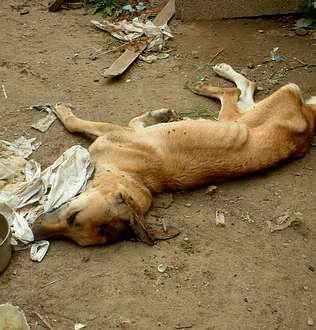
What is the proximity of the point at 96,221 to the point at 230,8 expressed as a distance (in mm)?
4415

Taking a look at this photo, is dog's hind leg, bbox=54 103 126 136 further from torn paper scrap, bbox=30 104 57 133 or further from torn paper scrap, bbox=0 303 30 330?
torn paper scrap, bbox=0 303 30 330

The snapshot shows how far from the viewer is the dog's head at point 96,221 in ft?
15.0

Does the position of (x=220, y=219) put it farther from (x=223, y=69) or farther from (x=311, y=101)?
(x=223, y=69)

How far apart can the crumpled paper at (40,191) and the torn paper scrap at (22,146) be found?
23cm

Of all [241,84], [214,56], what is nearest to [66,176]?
[241,84]

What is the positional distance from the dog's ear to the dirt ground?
0.09m

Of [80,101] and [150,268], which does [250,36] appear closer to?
[80,101]

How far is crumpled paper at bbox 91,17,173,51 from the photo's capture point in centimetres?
757

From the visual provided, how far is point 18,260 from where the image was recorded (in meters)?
4.61

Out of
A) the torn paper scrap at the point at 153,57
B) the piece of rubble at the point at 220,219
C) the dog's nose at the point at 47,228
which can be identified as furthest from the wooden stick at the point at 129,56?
the dog's nose at the point at 47,228

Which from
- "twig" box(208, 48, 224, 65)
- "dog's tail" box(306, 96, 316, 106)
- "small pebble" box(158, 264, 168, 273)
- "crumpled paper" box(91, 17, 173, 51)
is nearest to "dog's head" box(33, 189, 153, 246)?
"small pebble" box(158, 264, 168, 273)

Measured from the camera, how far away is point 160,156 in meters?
5.20

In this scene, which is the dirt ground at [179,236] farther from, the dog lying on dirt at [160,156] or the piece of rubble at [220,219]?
the dog lying on dirt at [160,156]

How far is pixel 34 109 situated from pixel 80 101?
500 mm
